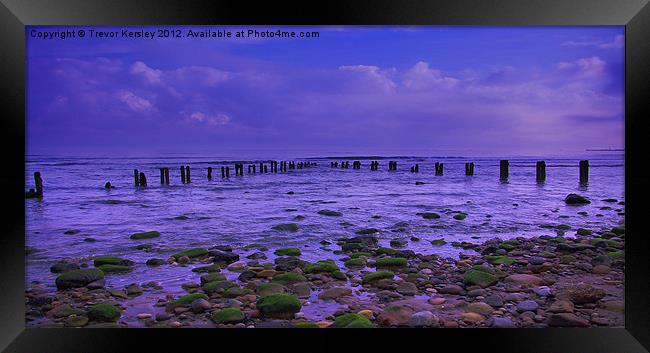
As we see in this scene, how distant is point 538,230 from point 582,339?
2.14 metres

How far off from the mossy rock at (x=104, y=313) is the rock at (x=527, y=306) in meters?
3.68

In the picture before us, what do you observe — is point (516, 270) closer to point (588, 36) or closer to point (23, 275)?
point (588, 36)

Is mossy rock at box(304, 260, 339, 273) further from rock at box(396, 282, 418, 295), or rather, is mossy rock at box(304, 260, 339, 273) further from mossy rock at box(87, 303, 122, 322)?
mossy rock at box(87, 303, 122, 322)

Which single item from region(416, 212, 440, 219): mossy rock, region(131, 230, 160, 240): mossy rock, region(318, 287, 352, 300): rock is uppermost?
region(416, 212, 440, 219): mossy rock

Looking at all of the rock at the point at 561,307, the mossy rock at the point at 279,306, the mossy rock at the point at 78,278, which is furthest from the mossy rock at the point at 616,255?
the mossy rock at the point at 78,278

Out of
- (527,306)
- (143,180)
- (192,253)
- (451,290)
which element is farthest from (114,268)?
(527,306)

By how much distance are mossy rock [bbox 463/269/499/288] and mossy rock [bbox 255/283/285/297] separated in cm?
186

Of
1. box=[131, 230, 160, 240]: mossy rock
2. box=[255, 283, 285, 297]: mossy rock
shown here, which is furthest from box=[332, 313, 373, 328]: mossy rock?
box=[131, 230, 160, 240]: mossy rock

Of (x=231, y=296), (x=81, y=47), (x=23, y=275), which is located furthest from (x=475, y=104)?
(x=23, y=275)

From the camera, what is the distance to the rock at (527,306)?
4.08m

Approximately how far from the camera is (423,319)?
3906 millimetres

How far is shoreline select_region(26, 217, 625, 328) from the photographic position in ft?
13.0

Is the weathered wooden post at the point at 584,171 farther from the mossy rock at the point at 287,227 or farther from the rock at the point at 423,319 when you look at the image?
the mossy rock at the point at 287,227
